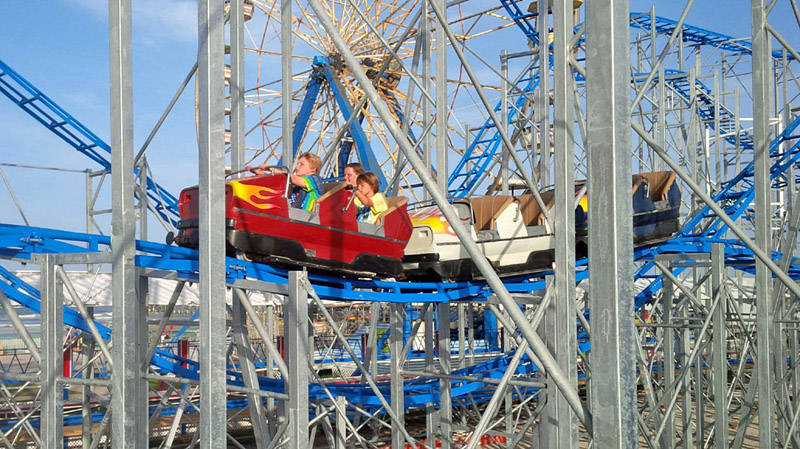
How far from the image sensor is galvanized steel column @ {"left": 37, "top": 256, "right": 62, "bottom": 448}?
5672 mm

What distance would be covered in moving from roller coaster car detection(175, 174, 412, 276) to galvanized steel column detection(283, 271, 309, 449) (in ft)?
1.53

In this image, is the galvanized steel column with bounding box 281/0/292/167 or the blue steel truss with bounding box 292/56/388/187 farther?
the blue steel truss with bounding box 292/56/388/187

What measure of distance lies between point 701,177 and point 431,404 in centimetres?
1009

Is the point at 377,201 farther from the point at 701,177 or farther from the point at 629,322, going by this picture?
the point at 701,177

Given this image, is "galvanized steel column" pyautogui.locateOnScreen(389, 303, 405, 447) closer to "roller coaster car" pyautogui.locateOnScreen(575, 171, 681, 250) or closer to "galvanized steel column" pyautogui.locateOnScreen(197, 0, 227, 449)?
"roller coaster car" pyautogui.locateOnScreen(575, 171, 681, 250)

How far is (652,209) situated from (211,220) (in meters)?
5.46

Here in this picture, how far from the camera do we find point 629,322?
3.23 m

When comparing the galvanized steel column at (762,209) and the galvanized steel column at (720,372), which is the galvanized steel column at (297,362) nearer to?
the galvanized steel column at (762,209)

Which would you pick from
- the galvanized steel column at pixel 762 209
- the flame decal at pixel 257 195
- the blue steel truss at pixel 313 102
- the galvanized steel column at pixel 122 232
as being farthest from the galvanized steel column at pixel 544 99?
the blue steel truss at pixel 313 102

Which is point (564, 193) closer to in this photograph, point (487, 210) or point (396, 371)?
point (487, 210)

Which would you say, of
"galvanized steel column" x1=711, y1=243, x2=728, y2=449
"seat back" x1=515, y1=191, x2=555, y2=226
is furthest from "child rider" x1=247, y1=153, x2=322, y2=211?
"galvanized steel column" x1=711, y1=243, x2=728, y2=449

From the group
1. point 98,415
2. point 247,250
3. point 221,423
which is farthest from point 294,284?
point 98,415

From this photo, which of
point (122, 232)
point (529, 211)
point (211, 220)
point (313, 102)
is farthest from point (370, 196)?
point (313, 102)

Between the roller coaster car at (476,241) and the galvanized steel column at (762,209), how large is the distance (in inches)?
73.7
